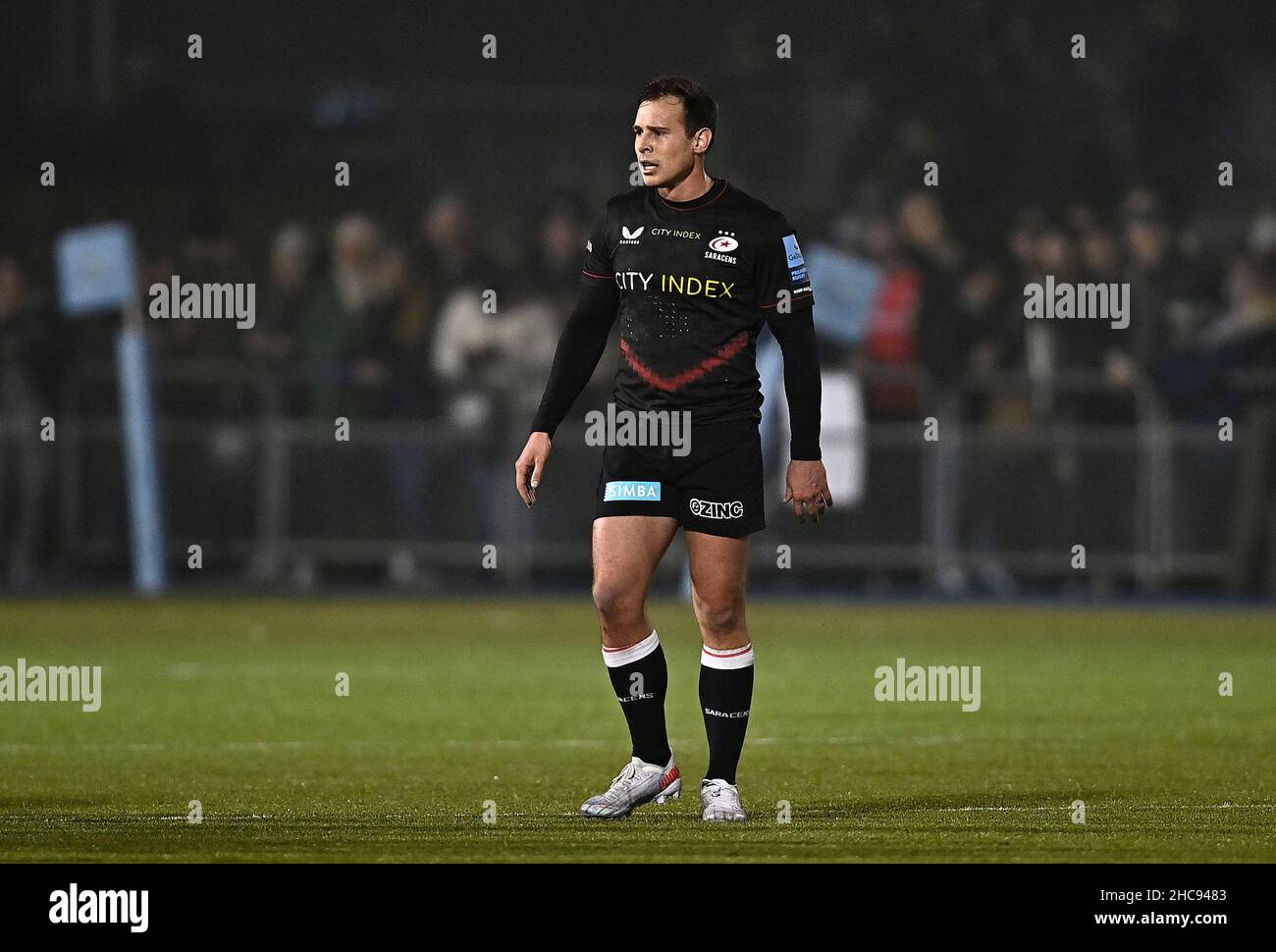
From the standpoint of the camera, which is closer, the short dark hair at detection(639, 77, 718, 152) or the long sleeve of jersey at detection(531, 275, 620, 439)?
the short dark hair at detection(639, 77, 718, 152)

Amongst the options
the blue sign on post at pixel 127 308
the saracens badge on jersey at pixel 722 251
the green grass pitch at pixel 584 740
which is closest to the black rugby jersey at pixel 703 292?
the saracens badge on jersey at pixel 722 251

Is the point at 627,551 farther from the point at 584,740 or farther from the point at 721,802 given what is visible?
the point at 584,740

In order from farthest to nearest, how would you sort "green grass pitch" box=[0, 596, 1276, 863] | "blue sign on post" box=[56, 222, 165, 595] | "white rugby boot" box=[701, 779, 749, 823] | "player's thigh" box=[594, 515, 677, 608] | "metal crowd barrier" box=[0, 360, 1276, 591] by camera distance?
"metal crowd barrier" box=[0, 360, 1276, 591]
"blue sign on post" box=[56, 222, 165, 595]
"player's thigh" box=[594, 515, 677, 608]
"white rugby boot" box=[701, 779, 749, 823]
"green grass pitch" box=[0, 596, 1276, 863]

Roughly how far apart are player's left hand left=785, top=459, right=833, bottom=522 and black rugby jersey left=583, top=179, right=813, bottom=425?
0.26m

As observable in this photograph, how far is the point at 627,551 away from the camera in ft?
28.5

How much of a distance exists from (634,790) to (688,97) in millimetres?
2330

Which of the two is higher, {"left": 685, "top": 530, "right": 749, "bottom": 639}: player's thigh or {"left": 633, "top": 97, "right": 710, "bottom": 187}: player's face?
{"left": 633, "top": 97, "right": 710, "bottom": 187}: player's face

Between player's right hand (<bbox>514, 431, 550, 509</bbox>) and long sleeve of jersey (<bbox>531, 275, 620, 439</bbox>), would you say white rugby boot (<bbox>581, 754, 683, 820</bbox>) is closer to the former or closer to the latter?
player's right hand (<bbox>514, 431, 550, 509</bbox>)

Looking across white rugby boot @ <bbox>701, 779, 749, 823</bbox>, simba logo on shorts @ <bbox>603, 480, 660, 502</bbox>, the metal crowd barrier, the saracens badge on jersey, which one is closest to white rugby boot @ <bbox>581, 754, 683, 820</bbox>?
white rugby boot @ <bbox>701, 779, 749, 823</bbox>

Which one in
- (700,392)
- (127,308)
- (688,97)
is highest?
(688,97)

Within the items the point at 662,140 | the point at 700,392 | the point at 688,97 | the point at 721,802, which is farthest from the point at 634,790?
the point at 688,97

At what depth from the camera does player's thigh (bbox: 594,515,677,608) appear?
28.5 ft

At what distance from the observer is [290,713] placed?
1275 cm

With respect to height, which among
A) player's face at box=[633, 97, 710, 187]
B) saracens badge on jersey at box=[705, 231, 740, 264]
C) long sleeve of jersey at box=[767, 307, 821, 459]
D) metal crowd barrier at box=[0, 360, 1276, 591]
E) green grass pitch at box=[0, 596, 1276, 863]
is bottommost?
green grass pitch at box=[0, 596, 1276, 863]
